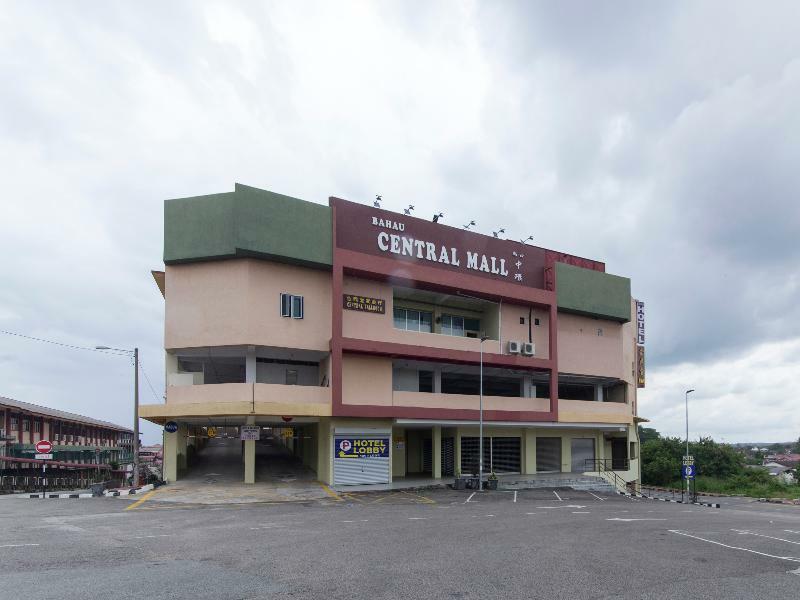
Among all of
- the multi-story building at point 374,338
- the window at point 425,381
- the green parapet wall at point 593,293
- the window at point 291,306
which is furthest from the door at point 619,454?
the window at point 291,306

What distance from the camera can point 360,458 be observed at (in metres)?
34.5

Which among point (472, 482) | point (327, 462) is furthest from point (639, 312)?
point (327, 462)

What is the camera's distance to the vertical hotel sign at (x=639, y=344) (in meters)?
51.9

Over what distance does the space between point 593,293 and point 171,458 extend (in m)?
31.8

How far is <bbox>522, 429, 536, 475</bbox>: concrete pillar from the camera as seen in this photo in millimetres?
43281

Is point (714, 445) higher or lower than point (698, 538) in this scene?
lower

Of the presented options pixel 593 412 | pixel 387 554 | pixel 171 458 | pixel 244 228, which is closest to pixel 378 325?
pixel 244 228

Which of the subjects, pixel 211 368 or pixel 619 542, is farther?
pixel 211 368

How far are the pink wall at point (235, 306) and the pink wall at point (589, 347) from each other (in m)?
19.7

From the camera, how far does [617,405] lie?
151 ft

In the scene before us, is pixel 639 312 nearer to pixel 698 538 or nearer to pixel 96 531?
pixel 698 538

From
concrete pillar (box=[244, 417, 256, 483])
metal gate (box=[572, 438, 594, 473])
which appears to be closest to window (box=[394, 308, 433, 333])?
concrete pillar (box=[244, 417, 256, 483])

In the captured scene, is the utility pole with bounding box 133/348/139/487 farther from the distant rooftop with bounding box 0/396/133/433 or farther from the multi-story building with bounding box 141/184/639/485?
the distant rooftop with bounding box 0/396/133/433

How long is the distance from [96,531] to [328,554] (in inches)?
324
